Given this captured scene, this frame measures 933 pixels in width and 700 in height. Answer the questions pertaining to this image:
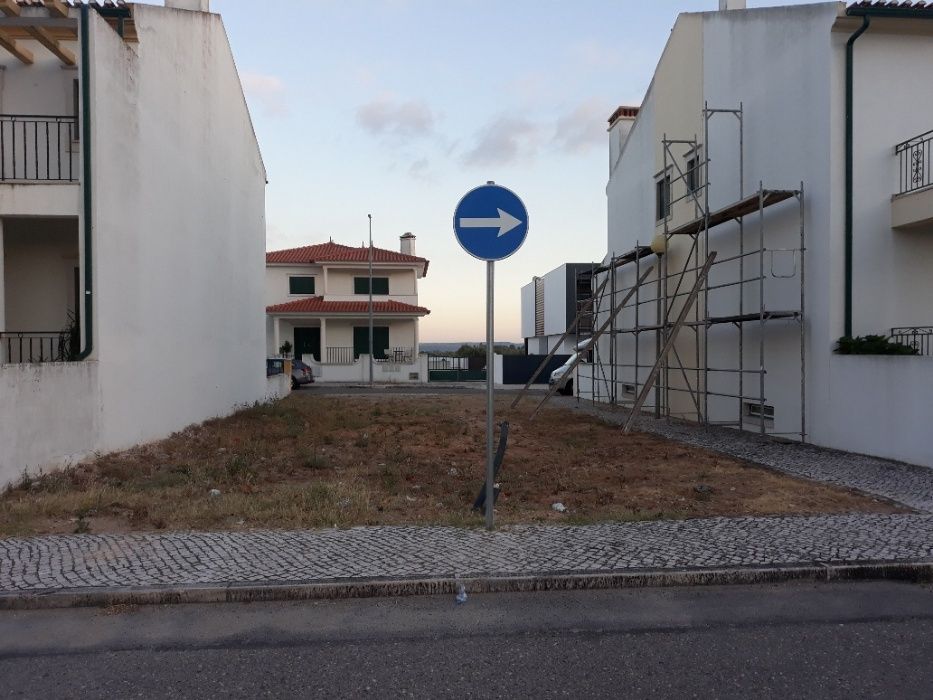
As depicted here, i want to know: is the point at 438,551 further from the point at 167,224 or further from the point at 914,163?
the point at 914,163

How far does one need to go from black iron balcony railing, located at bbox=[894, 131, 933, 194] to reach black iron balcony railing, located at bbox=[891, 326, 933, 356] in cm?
194

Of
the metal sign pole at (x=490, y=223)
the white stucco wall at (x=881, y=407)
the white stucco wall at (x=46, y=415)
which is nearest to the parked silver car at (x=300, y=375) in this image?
the white stucco wall at (x=46, y=415)

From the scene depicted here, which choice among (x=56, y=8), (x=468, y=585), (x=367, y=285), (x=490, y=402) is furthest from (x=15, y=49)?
(x=367, y=285)

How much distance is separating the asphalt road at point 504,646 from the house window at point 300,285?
37.6 m

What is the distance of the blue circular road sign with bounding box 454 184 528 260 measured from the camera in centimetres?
604

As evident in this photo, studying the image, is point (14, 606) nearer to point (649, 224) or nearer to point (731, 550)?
point (731, 550)

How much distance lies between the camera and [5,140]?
463 inches

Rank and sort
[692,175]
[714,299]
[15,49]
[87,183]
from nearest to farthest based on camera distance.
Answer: [87,183] < [15,49] < [714,299] < [692,175]

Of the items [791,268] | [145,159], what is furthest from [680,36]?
[145,159]

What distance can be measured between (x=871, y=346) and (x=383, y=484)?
22.1 ft

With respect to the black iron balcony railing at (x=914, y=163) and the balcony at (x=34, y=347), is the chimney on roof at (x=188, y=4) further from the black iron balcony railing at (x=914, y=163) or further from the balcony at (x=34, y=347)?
the black iron balcony railing at (x=914, y=163)

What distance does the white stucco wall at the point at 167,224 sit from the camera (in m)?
10.1

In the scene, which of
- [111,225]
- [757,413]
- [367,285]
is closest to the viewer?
[111,225]

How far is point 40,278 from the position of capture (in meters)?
12.8
